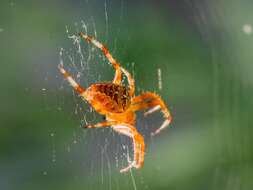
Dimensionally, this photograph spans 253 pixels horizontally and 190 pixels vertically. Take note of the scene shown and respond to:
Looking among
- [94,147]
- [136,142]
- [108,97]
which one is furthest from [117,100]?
[94,147]

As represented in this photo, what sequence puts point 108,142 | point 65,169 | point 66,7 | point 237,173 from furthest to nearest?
point 66,7 → point 237,173 → point 65,169 → point 108,142

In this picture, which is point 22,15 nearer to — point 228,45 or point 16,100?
point 16,100

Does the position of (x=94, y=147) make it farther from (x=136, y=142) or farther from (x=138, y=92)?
(x=136, y=142)

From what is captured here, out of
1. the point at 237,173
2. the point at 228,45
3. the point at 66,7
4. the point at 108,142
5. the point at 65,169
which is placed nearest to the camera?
the point at 108,142

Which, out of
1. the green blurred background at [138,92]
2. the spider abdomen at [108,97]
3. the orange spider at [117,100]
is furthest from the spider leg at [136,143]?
the green blurred background at [138,92]

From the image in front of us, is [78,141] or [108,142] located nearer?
[108,142]

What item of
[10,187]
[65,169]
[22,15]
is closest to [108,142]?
[65,169]

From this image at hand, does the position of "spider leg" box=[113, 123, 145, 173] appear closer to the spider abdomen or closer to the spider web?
the spider abdomen

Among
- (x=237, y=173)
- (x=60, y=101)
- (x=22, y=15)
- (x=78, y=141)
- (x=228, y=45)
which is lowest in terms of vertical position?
(x=237, y=173)

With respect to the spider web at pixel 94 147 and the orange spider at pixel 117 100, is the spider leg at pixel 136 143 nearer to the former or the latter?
the orange spider at pixel 117 100
